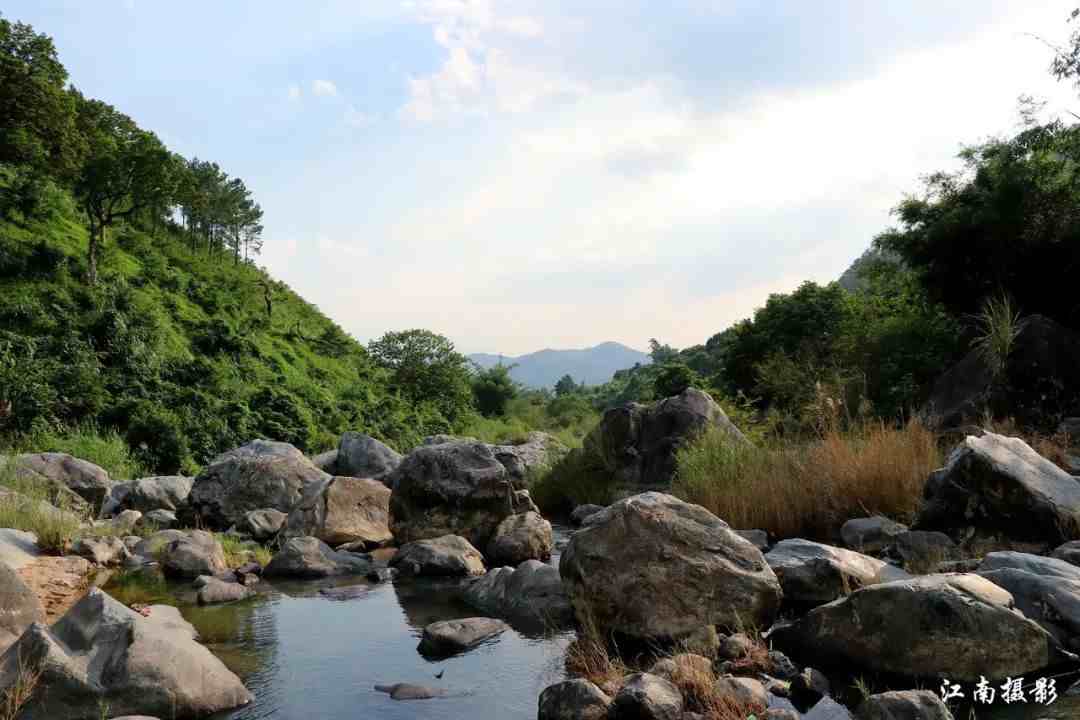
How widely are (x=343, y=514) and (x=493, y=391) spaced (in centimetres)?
3712

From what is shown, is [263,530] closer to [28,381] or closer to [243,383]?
[28,381]

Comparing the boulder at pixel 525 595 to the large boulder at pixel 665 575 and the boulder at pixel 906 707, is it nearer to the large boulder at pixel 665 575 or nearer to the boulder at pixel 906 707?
the large boulder at pixel 665 575

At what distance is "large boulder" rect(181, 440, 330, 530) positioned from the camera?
14047 millimetres

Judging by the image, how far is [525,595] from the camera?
27.2ft

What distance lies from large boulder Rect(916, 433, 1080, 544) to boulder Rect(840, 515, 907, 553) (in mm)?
333

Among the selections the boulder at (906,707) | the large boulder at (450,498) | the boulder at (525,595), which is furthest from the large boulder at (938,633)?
the large boulder at (450,498)

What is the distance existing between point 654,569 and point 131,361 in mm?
23654

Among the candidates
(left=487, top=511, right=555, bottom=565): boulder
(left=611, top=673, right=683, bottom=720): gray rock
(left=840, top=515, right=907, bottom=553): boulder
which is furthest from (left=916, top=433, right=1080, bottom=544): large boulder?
(left=611, top=673, right=683, bottom=720): gray rock

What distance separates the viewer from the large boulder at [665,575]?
22.2ft

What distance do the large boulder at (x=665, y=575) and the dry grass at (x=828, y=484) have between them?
11.8ft

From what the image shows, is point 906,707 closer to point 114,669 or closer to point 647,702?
point 647,702

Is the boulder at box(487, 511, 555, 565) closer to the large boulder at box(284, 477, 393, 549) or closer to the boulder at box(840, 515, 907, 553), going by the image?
the large boulder at box(284, 477, 393, 549)

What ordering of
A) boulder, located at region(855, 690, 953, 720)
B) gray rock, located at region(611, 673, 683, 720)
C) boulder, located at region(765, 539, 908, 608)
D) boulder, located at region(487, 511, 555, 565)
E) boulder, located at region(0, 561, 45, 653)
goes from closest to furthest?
1. boulder, located at region(855, 690, 953, 720)
2. gray rock, located at region(611, 673, 683, 720)
3. boulder, located at region(0, 561, 45, 653)
4. boulder, located at region(765, 539, 908, 608)
5. boulder, located at region(487, 511, 555, 565)

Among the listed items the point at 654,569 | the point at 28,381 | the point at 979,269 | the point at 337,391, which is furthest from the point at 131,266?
the point at 654,569
